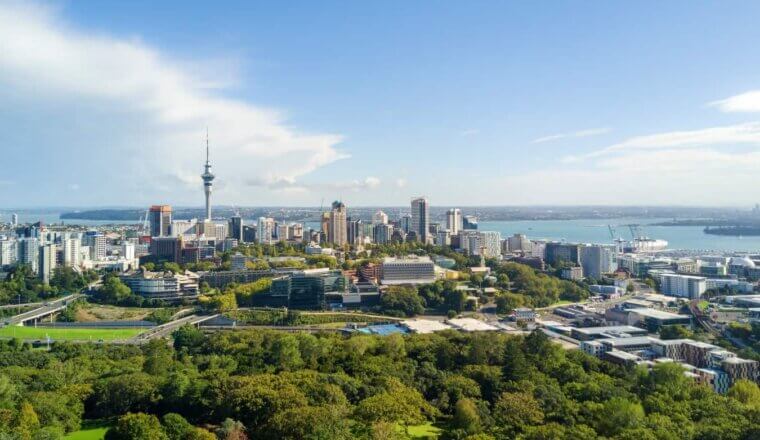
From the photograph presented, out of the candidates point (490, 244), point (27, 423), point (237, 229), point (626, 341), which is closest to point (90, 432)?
point (27, 423)

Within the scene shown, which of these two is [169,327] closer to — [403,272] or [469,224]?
[403,272]

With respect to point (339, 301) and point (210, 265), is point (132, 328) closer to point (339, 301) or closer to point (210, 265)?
point (339, 301)

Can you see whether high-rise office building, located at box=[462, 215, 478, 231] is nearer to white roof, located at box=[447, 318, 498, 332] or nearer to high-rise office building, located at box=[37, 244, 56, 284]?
high-rise office building, located at box=[37, 244, 56, 284]

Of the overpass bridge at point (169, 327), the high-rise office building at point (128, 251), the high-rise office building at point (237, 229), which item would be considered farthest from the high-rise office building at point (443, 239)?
the overpass bridge at point (169, 327)

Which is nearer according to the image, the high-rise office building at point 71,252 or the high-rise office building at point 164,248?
the high-rise office building at point 71,252

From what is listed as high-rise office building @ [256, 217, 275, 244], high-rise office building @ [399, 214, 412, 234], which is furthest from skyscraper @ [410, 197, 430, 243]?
high-rise office building @ [256, 217, 275, 244]

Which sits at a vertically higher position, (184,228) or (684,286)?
(184,228)

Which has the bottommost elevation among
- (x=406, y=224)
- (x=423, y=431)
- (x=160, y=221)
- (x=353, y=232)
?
(x=423, y=431)

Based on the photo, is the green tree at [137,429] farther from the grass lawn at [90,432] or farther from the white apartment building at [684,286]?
the white apartment building at [684,286]
